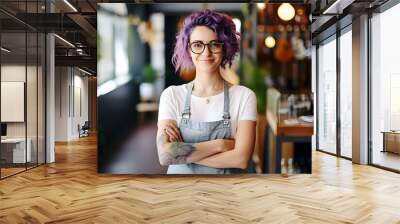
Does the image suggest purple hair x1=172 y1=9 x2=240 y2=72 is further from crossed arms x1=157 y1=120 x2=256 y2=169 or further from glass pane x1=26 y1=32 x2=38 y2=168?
glass pane x1=26 y1=32 x2=38 y2=168

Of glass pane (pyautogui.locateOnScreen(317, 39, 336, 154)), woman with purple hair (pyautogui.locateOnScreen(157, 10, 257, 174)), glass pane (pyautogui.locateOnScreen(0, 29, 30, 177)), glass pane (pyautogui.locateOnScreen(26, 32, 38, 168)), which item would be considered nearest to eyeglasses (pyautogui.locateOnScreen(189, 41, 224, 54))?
woman with purple hair (pyautogui.locateOnScreen(157, 10, 257, 174))

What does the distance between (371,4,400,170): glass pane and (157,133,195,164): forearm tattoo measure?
3.67 m

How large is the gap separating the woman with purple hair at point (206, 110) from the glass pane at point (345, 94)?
3874 millimetres

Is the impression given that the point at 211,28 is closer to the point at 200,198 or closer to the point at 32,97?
the point at 200,198

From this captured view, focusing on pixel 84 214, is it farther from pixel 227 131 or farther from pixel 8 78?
pixel 8 78

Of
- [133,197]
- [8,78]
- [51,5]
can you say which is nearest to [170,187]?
[133,197]

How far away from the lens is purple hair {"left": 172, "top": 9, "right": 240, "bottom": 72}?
19.5 feet

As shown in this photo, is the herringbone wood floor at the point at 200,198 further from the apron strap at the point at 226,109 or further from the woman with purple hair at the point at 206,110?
the apron strap at the point at 226,109

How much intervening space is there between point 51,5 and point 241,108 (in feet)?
14.8

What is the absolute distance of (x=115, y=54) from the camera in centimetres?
611

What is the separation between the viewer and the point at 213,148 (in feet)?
19.1

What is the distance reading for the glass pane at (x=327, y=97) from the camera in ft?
32.9

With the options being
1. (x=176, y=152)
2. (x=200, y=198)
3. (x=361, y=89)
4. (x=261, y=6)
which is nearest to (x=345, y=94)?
(x=361, y=89)

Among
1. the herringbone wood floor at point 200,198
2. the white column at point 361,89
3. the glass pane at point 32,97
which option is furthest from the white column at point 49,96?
the white column at point 361,89
